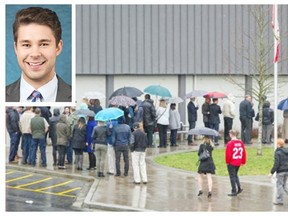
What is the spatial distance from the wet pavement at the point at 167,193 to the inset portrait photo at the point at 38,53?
9.17 feet

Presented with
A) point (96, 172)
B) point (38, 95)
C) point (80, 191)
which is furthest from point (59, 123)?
point (38, 95)

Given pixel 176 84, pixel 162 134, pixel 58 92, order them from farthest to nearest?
pixel 176 84 < pixel 162 134 < pixel 58 92

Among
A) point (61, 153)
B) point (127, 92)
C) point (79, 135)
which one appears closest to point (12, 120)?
point (61, 153)

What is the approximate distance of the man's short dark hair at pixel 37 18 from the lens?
1814cm

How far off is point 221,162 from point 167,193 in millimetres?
5491

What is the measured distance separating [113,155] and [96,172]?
67cm

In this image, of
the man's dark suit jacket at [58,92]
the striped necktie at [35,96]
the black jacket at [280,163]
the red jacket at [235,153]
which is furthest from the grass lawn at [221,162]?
the striped necktie at [35,96]

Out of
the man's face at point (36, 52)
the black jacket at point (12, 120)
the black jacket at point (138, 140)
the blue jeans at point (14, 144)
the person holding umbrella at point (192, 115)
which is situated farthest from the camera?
the person holding umbrella at point (192, 115)

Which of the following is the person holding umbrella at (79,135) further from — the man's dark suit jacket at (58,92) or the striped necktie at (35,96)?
the striped necktie at (35,96)

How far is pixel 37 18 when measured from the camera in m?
18.1

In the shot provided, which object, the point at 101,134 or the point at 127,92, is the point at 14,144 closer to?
the point at 101,134

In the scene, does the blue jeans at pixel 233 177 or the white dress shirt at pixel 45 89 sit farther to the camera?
the blue jeans at pixel 233 177

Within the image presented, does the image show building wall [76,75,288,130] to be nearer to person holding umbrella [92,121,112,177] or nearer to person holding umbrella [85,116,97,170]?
person holding umbrella [85,116,97,170]
